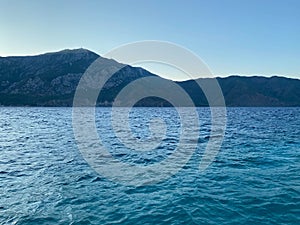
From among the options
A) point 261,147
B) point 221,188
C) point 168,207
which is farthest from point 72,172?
point 261,147

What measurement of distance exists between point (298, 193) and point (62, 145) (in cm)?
2398

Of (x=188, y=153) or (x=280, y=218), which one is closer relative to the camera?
(x=280, y=218)

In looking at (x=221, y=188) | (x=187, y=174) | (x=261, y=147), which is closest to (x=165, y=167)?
(x=187, y=174)

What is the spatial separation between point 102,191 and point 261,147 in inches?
846

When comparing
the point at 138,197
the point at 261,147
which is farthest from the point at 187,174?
the point at 261,147

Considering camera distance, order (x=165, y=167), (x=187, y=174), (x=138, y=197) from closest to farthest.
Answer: (x=138, y=197) → (x=187, y=174) → (x=165, y=167)

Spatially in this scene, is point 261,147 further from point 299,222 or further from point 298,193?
point 299,222

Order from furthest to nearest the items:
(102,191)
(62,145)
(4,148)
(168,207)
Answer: (62,145), (4,148), (102,191), (168,207)

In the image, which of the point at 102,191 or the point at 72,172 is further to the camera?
the point at 72,172

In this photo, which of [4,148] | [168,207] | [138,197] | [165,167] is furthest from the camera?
[4,148]

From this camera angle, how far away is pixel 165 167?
66.5 feet

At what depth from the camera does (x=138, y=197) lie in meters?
13.7

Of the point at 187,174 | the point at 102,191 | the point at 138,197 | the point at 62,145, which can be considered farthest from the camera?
the point at 62,145

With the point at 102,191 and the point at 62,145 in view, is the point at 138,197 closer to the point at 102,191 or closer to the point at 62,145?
the point at 102,191
